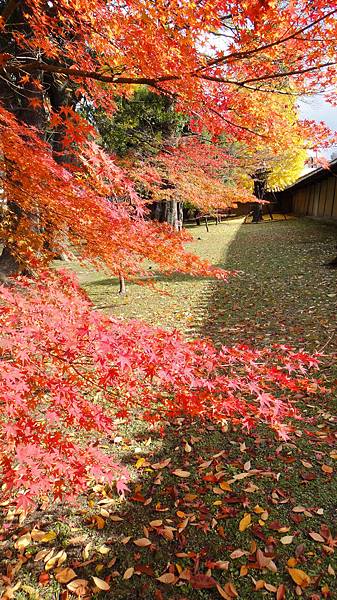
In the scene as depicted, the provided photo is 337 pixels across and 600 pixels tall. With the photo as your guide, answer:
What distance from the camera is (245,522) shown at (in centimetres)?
292

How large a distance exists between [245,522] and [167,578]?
72 centimetres

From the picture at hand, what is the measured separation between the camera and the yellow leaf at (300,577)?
7.91 feet

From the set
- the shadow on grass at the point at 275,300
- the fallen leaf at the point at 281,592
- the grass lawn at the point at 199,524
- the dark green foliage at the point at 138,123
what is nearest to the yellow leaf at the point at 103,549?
the grass lawn at the point at 199,524

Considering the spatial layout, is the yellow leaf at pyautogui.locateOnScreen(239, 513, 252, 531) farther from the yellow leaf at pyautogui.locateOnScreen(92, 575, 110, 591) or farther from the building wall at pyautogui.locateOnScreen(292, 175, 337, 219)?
the building wall at pyautogui.locateOnScreen(292, 175, 337, 219)

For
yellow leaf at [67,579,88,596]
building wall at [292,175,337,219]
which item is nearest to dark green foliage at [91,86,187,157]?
building wall at [292,175,337,219]

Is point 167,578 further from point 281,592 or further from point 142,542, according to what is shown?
point 281,592

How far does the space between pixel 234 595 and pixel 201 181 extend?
14.3 metres

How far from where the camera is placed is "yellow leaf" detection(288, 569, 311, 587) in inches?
94.9

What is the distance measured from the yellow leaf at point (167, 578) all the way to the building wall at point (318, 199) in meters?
19.9

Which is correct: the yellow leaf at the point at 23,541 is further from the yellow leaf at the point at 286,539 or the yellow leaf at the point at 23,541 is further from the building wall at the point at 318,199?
the building wall at the point at 318,199

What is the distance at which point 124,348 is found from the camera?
262cm

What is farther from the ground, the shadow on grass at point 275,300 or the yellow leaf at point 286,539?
the shadow on grass at point 275,300

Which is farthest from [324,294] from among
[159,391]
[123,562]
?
[123,562]

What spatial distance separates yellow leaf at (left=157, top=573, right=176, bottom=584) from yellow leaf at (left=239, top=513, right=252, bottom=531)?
620 millimetres
